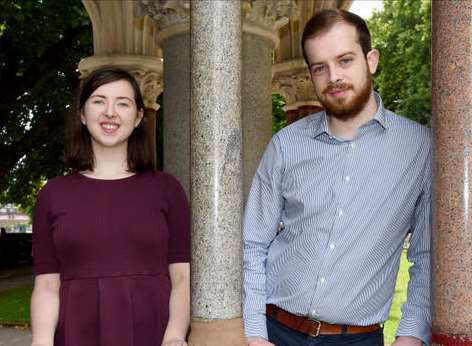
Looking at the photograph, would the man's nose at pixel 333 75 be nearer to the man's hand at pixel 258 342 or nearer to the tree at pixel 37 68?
the man's hand at pixel 258 342

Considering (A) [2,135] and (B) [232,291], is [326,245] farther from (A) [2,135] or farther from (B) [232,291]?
(A) [2,135]

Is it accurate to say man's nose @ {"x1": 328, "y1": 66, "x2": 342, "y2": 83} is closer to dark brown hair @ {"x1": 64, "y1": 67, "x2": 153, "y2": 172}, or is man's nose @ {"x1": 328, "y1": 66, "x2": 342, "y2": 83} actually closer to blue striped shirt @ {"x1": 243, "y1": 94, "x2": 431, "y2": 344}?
blue striped shirt @ {"x1": 243, "y1": 94, "x2": 431, "y2": 344}

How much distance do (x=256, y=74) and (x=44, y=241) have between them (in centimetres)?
419

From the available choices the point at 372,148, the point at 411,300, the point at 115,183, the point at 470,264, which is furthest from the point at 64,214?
the point at 470,264

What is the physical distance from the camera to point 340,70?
8.36ft

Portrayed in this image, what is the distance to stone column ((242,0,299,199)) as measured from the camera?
6.54 metres

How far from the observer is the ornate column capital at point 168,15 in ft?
20.8

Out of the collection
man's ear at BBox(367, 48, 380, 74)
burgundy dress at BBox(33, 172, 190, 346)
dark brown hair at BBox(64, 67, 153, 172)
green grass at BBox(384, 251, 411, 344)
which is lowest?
green grass at BBox(384, 251, 411, 344)

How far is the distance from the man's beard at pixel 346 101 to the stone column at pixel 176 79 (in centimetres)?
371

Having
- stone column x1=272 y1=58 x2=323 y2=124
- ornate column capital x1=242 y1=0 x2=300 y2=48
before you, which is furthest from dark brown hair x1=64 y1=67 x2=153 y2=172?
stone column x1=272 y1=58 x2=323 y2=124

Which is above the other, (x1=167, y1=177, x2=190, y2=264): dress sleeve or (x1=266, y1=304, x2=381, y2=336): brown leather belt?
(x1=167, y1=177, x2=190, y2=264): dress sleeve

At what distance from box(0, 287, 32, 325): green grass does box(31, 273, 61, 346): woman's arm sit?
9.19m

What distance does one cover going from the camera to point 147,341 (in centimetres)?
268

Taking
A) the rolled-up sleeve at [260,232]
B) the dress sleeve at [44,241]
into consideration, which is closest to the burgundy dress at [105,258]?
the dress sleeve at [44,241]
